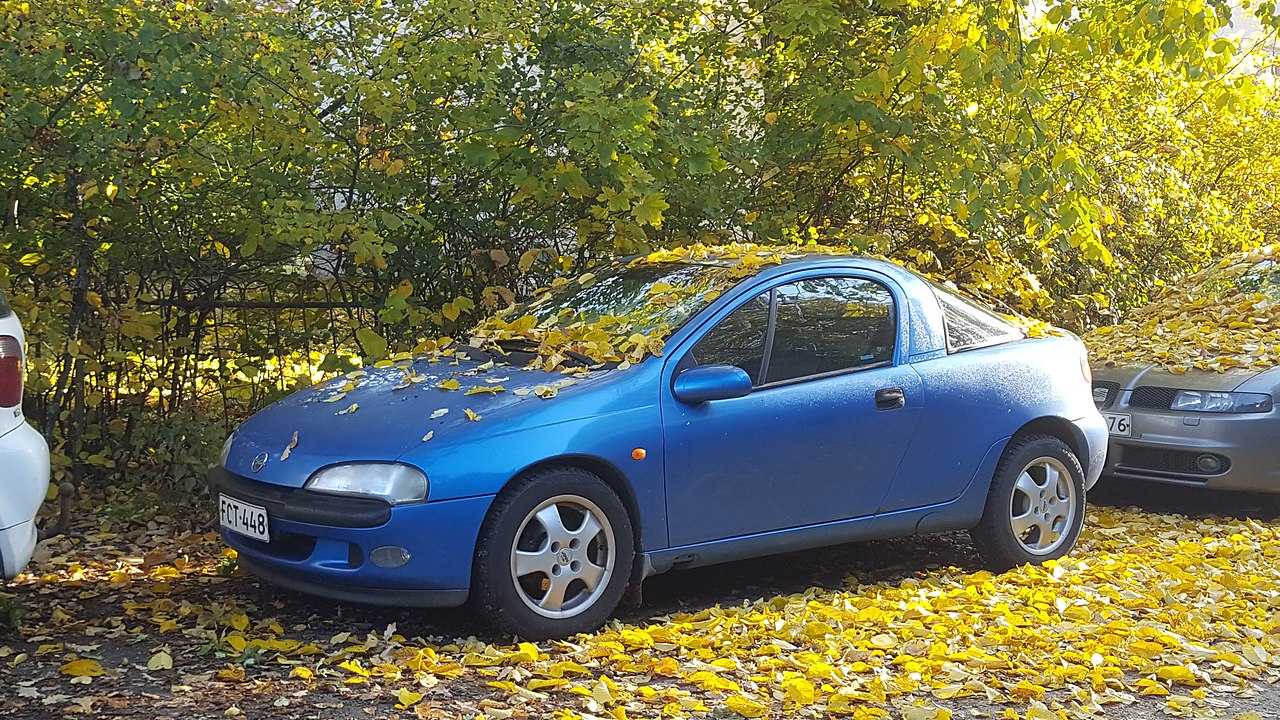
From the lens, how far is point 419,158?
7785 mm

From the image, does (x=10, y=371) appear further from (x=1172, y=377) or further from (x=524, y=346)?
(x=1172, y=377)

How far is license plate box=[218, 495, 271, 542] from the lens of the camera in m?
5.08

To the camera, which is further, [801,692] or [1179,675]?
[1179,675]

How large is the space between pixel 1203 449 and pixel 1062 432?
4.99 feet

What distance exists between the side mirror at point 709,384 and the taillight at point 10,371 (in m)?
2.34

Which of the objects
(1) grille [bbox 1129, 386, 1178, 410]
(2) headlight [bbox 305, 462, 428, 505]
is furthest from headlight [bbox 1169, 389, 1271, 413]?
(2) headlight [bbox 305, 462, 428, 505]

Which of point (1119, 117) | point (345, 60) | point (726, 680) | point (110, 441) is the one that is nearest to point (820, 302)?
point (726, 680)

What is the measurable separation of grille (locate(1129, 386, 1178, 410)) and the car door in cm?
252

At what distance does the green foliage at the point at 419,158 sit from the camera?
701 cm

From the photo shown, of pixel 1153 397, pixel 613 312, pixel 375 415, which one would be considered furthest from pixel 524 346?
pixel 1153 397

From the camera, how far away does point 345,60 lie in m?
7.39

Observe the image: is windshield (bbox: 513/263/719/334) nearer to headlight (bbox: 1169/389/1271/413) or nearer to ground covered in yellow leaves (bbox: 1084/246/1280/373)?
headlight (bbox: 1169/389/1271/413)

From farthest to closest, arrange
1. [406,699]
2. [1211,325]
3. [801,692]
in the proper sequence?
[1211,325] < [801,692] < [406,699]

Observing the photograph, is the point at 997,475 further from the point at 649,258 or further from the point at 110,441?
the point at 110,441
